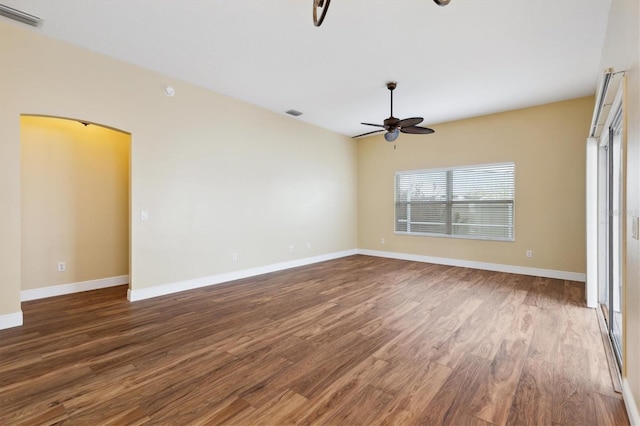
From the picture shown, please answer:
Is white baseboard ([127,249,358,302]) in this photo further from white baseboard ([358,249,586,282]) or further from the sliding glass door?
the sliding glass door

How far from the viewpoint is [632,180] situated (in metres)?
1.62

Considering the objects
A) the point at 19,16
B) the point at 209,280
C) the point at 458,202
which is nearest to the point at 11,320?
the point at 209,280

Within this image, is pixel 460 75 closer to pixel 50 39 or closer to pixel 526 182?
pixel 526 182

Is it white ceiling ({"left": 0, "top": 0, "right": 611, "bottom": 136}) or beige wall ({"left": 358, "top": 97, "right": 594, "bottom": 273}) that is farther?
beige wall ({"left": 358, "top": 97, "right": 594, "bottom": 273})

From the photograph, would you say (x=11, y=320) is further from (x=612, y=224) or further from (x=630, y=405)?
(x=612, y=224)

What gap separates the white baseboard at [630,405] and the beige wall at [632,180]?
4 cm

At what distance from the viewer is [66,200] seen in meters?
4.17

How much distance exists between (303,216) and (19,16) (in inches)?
184

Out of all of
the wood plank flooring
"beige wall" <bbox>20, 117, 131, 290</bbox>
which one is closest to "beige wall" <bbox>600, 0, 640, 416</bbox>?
the wood plank flooring

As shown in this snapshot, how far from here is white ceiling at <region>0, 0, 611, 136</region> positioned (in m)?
2.69

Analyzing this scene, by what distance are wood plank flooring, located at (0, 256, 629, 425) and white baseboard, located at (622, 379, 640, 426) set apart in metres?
0.05

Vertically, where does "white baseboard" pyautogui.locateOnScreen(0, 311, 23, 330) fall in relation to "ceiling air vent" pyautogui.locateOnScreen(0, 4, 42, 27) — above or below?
below

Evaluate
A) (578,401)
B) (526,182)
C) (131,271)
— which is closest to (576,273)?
(526,182)

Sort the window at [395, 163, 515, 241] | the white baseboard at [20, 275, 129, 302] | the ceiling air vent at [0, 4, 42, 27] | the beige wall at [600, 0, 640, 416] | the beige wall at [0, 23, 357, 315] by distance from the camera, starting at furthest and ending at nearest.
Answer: the window at [395, 163, 515, 241] → the white baseboard at [20, 275, 129, 302] → the beige wall at [0, 23, 357, 315] → the ceiling air vent at [0, 4, 42, 27] → the beige wall at [600, 0, 640, 416]
